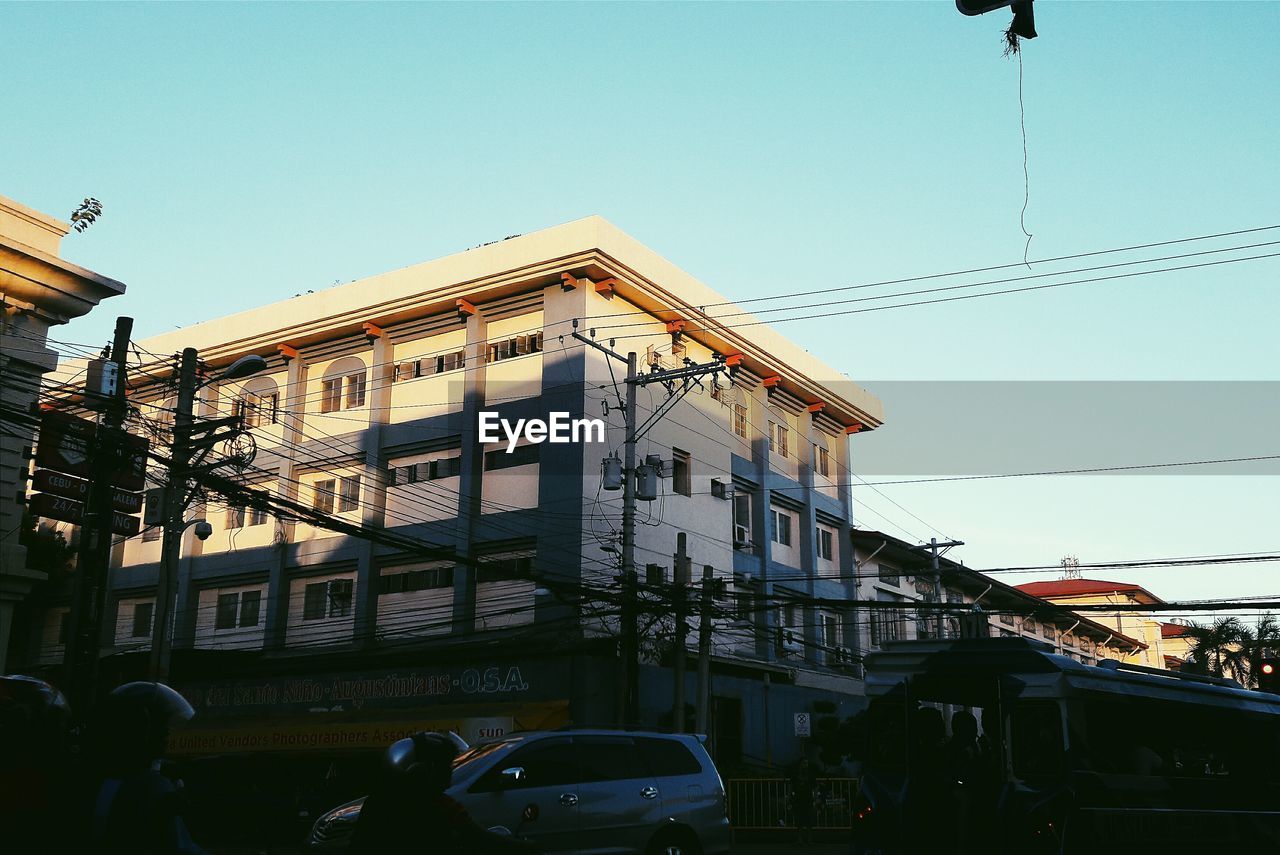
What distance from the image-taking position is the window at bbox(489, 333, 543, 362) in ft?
115

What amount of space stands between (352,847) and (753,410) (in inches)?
1449

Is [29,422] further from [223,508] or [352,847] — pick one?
[223,508]

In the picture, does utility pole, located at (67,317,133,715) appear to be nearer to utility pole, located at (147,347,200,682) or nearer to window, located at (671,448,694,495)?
utility pole, located at (147,347,200,682)

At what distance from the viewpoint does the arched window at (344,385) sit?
3862 centimetres

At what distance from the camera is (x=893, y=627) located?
48906 mm

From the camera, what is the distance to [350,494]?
37531 millimetres

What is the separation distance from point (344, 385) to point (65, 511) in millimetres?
20655

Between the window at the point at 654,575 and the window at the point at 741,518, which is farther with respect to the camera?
the window at the point at 741,518

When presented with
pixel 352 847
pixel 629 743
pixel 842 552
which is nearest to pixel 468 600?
pixel 842 552

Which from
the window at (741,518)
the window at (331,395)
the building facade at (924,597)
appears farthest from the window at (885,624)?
the window at (331,395)

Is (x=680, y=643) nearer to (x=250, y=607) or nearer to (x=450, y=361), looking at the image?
(x=450, y=361)

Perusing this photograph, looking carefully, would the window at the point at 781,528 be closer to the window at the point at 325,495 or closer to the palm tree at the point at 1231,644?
the window at the point at 325,495

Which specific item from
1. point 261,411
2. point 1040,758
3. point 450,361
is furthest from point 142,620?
point 1040,758

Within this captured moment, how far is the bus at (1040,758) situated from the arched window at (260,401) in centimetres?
2990
